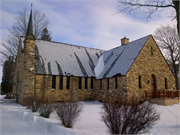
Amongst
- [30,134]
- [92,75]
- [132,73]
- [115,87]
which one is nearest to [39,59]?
[92,75]

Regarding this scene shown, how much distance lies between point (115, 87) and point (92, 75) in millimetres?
4756

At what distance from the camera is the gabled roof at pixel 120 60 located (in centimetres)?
1967

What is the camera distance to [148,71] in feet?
66.3

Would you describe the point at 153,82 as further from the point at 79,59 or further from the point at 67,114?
the point at 67,114

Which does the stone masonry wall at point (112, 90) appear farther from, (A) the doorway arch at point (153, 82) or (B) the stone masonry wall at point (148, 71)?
(A) the doorway arch at point (153, 82)

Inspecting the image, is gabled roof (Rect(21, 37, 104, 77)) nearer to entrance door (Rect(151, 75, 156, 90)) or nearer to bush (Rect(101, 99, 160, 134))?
entrance door (Rect(151, 75, 156, 90))

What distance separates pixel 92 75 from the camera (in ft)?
77.6

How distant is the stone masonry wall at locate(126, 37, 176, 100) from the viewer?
737 inches

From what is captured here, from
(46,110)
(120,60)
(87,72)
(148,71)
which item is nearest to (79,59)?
(87,72)

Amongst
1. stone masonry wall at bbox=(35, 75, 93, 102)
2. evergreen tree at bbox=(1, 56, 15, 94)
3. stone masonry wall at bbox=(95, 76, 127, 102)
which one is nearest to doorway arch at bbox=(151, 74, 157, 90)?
stone masonry wall at bbox=(95, 76, 127, 102)

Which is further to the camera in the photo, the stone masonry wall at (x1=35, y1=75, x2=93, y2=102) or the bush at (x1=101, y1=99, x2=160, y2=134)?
the stone masonry wall at (x1=35, y1=75, x2=93, y2=102)

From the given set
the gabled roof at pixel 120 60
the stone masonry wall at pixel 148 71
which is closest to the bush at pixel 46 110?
the stone masonry wall at pixel 148 71

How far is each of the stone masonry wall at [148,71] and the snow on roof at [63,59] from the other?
6.74 meters

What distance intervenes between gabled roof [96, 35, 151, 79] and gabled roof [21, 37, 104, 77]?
1934mm
